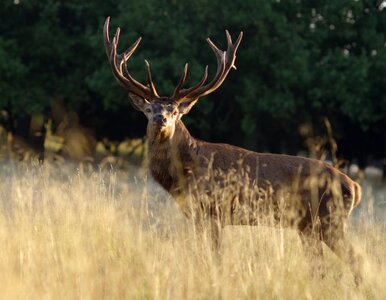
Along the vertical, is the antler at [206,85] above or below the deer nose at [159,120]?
above

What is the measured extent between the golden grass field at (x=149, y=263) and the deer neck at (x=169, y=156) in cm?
53

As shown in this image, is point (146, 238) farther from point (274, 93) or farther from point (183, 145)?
point (274, 93)

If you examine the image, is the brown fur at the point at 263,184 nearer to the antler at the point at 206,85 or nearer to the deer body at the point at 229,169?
the deer body at the point at 229,169

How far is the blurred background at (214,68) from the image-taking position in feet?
66.7

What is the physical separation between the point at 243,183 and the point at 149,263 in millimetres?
2018

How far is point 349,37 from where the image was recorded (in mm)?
21359

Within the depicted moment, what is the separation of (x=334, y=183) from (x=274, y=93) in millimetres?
13485

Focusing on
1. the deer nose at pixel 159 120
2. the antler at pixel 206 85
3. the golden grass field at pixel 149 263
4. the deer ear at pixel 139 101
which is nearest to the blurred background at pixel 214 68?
the antler at pixel 206 85

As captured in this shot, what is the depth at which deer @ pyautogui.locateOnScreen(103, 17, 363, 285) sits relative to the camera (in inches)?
282

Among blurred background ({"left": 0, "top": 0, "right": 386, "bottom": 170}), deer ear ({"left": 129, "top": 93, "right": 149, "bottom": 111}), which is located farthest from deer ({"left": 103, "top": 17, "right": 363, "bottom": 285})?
blurred background ({"left": 0, "top": 0, "right": 386, "bottom": 170})

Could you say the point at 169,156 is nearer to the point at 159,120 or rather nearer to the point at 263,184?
the point at 159,120

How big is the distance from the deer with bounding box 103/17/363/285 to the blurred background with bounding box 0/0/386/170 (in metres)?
10.9

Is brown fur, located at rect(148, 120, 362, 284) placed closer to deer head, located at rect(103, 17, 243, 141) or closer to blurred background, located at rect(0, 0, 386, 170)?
deer head, located at rect(103, 17, 243, 141)

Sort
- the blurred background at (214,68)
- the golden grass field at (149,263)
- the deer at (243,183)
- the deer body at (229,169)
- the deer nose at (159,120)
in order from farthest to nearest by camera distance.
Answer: the blurred background at (214,68) → the deer nose at (159,120) → the deer body at (229,169) → the deer at (243,183) → the golden grass field at (149,263)
